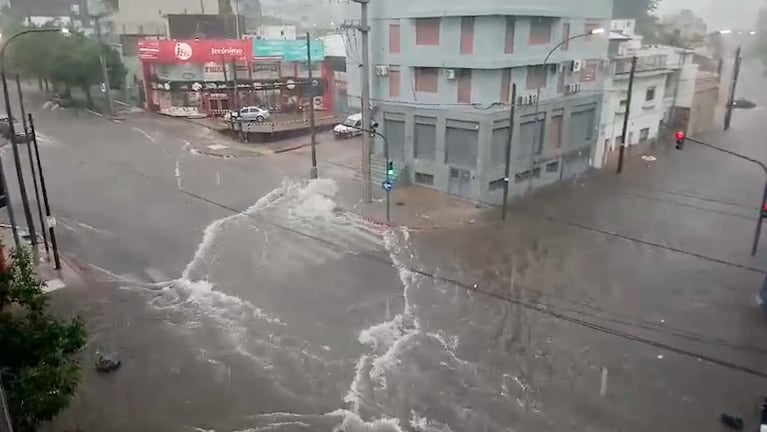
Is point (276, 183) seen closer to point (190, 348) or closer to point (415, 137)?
point (415, 137)

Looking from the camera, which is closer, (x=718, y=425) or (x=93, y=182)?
(x=718, y=425)

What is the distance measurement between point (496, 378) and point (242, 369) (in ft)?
18.6

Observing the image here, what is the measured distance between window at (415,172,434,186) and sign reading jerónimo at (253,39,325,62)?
945 inches

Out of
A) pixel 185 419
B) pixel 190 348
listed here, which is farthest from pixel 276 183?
pixel 185 419

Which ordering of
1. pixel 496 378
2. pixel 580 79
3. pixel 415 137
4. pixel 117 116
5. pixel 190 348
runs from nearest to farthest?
pixel 496 378
pixel 190 348
pixel 415 137
pixel 580 79
pixel 117 116

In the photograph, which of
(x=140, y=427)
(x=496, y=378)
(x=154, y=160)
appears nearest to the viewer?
(x=140, y=427)

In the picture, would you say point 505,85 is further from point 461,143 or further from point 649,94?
point 649,94

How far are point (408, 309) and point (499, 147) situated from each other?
1193cm

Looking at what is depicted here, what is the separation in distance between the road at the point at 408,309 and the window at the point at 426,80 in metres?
5.79

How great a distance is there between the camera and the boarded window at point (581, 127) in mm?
29516

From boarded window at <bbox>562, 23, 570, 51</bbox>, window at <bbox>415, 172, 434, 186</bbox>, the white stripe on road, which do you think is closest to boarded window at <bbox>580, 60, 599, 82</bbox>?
boarded window at <bbox>562, 23, 570, 51</bbox>

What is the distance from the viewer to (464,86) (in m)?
25.0

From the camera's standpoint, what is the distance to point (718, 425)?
11.2m

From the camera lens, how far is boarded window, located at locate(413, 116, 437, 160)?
86.2 ft
